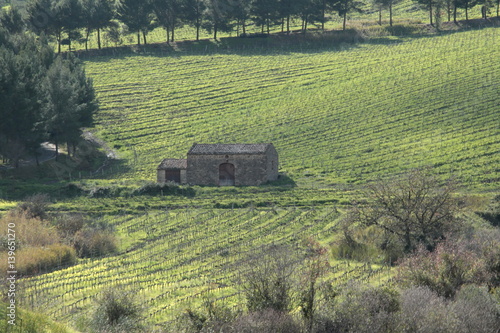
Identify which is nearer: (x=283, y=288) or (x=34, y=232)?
(x=283, y=288)

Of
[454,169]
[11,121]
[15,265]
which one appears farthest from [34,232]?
[454,169]

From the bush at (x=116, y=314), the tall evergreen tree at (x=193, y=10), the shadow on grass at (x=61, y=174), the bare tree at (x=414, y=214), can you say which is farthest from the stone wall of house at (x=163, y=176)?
the tall evergreen tree at (x=193, y=10)

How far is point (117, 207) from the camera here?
57406 mm

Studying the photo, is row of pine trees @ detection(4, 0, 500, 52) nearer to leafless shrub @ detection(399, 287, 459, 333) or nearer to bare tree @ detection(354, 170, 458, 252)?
bare tree @ detection(354, 170, 458, 252)

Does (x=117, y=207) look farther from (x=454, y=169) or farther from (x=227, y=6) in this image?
(x=227, y=6)

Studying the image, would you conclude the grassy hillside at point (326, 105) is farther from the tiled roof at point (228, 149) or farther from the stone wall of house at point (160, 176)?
the tiled roof at point (228, 149)

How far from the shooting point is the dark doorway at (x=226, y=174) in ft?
226

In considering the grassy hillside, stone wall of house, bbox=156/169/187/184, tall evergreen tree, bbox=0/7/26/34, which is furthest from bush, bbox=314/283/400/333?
tall evergreen tree, bbox=0/7/26/34

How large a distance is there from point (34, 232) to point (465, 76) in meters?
69.9

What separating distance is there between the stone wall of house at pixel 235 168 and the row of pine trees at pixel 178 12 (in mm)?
60745

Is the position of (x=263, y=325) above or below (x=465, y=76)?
below

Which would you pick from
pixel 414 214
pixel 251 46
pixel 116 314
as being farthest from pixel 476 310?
pixel 251 46

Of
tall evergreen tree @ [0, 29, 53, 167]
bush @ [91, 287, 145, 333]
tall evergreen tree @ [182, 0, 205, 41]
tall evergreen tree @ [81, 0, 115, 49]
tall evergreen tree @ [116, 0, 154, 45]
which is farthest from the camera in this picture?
tall evergreen tree @ [182, 0, 205, 41]

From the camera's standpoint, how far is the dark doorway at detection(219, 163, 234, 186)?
2712 inches
